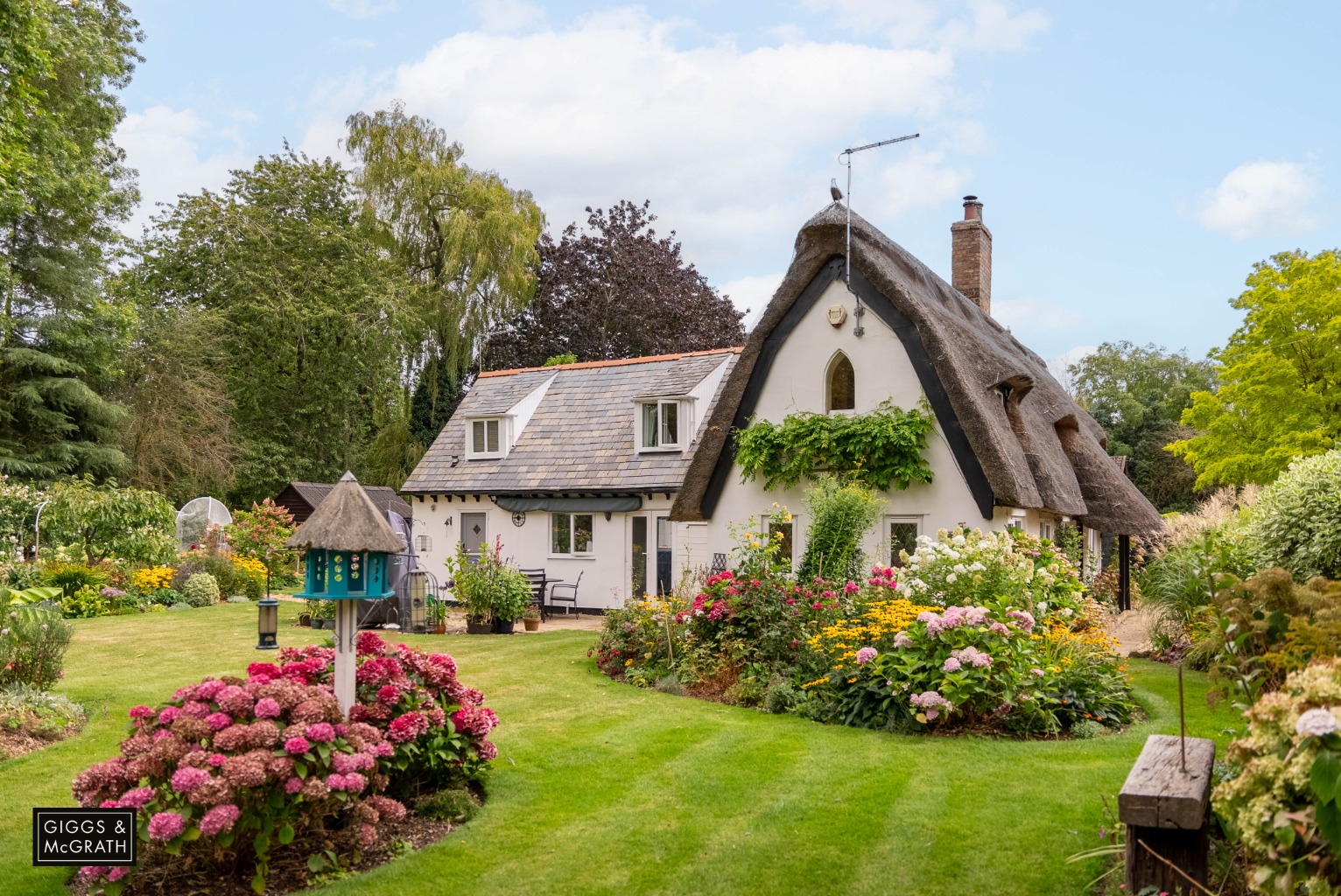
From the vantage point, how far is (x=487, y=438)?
23766 millimetres

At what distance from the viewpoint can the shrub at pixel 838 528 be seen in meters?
14.4

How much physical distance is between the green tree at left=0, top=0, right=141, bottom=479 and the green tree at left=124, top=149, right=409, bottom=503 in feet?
16.7

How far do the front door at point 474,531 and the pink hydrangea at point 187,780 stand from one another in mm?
17824

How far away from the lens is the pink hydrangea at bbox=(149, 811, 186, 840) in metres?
5.11

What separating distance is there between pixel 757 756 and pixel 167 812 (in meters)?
4.62

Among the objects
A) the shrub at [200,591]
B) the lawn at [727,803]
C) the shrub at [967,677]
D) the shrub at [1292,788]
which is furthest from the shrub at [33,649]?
the shrub at [200,591]

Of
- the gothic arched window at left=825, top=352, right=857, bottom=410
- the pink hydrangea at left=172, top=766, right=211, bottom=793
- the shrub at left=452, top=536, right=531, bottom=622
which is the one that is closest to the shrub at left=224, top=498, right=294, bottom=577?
the shrub at left=452, top=536, right=531, bottom=622

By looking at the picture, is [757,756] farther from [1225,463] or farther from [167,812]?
[1225,463]

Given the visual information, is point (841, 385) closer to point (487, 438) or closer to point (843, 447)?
point (843, 447)

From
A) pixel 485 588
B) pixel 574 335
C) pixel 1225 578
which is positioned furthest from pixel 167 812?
pixel 574 335

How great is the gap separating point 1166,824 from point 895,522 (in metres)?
11.3

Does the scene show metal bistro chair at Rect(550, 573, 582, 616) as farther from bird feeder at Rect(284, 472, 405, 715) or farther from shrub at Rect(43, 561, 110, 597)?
bird feeder at Rect(284, 472, 405, 715)

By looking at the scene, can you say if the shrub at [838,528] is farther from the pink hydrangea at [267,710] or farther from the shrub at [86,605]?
the shrub at [86,605]

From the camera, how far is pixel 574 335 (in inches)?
1428
